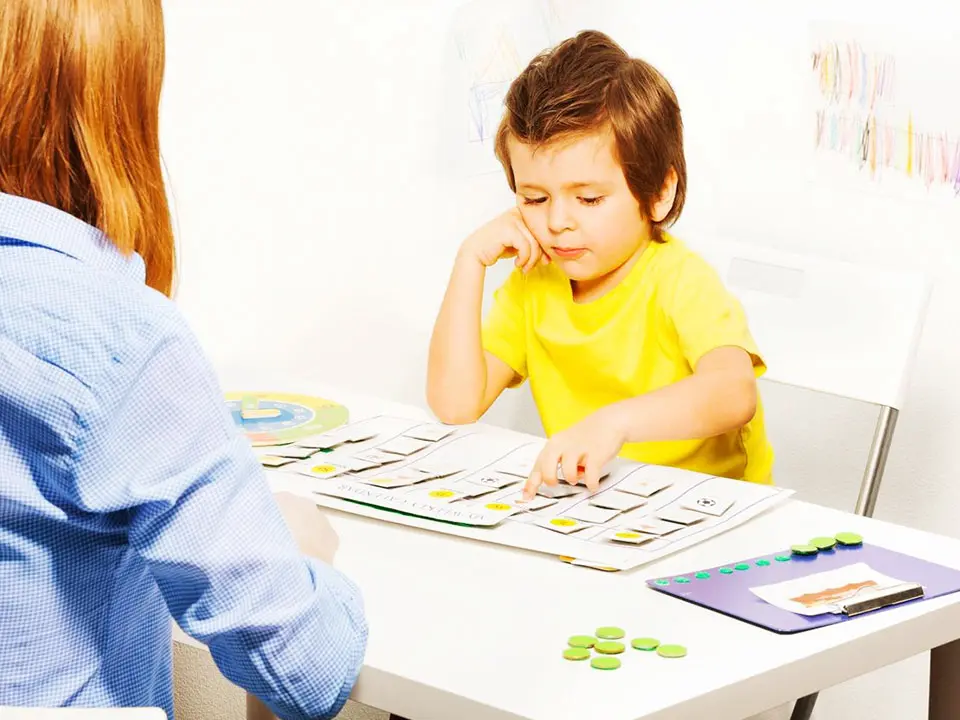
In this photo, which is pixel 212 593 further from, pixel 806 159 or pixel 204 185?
pixel 806 159

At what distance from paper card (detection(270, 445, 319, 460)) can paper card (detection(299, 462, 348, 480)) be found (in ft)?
0.09

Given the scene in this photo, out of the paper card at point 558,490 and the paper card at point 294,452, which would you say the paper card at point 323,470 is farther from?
the paper card at point 558,490

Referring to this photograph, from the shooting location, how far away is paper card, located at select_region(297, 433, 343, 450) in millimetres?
1114

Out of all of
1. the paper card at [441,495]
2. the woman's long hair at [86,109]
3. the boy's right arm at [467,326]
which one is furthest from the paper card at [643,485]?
the woman's long hair at [86,109]

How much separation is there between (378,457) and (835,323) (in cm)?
62

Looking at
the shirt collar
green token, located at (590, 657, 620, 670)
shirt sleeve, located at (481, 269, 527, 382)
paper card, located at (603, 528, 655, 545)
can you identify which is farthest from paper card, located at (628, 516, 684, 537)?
shirt sleeve, located at (481, 269, 527, 382)

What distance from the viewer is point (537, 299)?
145 cm

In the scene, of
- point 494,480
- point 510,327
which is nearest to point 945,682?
point 494,480

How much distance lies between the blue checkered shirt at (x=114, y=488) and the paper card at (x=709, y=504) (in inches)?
15.6

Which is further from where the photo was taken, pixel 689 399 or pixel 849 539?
pixel 689 399

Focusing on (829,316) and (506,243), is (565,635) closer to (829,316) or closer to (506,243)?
(506,243)

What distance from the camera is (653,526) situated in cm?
93

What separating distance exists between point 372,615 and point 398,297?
0.98 meters

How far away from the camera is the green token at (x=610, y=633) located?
0.73 metres
